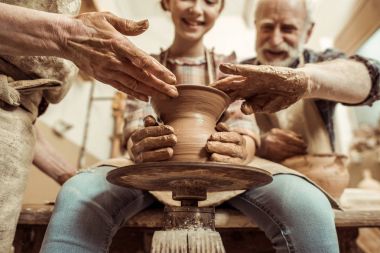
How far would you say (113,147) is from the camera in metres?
3.96

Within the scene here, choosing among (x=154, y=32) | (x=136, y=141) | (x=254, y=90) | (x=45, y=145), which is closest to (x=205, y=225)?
(x=136, y=141)

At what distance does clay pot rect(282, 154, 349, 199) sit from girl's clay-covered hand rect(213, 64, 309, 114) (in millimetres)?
483

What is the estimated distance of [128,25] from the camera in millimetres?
819

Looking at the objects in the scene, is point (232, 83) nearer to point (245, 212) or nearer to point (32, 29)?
point (245, 212)

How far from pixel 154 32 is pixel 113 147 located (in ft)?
6.83

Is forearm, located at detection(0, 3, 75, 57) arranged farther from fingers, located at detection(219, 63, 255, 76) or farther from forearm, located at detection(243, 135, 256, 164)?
forearm, located at detection(243, 135, 256, 164)

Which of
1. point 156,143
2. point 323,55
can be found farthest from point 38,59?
point 323,55

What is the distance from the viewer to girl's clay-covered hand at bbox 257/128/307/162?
1.55 metres

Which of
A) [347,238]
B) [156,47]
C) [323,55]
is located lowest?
[347,238]

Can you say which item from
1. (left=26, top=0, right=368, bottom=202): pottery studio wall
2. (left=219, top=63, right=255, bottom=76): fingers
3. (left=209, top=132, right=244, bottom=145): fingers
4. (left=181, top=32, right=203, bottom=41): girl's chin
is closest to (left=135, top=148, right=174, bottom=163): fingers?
(left=209, top=132, right=244, bottom=145): fingers

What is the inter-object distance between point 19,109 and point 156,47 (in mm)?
1383

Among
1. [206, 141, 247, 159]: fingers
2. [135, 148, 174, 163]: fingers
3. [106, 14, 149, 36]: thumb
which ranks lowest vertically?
[135, 148, 174, 163]: fingers

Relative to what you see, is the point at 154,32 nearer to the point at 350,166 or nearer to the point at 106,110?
the point at 106,110

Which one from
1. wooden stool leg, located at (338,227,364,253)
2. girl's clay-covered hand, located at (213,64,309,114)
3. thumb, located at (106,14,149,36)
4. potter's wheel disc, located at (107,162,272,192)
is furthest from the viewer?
wooden stool leg, located at (338,227,364,253)
